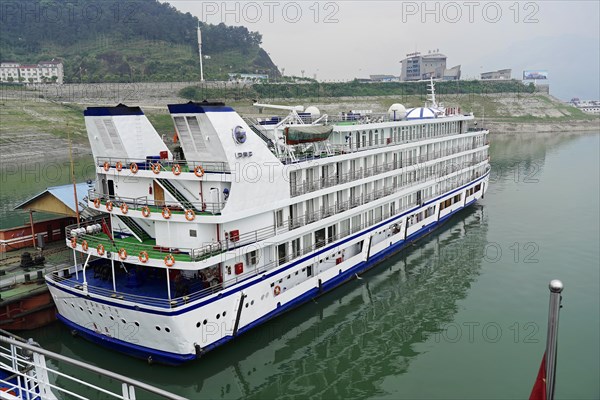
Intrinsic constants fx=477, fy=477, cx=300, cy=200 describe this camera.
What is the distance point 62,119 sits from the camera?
79000 mm

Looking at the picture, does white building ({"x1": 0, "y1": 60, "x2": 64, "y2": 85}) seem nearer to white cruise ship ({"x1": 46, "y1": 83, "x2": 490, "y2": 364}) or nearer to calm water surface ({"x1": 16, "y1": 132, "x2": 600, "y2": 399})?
white cruise ship ({"x1": 46, "y1": 83, "x2": 490, "y2": 364})

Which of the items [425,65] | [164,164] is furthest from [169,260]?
[425,65]

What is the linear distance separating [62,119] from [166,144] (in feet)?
221

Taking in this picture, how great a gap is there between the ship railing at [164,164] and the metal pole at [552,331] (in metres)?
12.4

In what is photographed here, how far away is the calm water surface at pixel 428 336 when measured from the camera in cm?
1575

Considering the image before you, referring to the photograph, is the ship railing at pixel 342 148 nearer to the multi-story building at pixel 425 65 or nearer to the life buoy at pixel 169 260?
the life buoy at pixel 169 260

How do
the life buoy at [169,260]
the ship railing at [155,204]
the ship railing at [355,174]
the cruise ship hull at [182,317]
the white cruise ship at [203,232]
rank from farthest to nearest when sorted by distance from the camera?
the ship railing at [355,174], the ship railing at [155,204], the white cruise ship at [203,232], the life buoy at [169,260], the cruise ship hull at [182,317]

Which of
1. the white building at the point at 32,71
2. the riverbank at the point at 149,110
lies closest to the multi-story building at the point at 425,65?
the riverbank at the point at 149,110

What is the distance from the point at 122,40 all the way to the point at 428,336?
157915mm

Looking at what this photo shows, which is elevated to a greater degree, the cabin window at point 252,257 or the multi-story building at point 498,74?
the multi-story building at point 498,74

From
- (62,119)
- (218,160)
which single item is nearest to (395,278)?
(218,160)

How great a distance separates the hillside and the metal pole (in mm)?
122412

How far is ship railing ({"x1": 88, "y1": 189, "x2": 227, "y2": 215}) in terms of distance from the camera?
16875 mm

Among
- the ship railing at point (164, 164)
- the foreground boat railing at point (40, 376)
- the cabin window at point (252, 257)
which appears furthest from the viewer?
the cabin window at point (252, 257)
